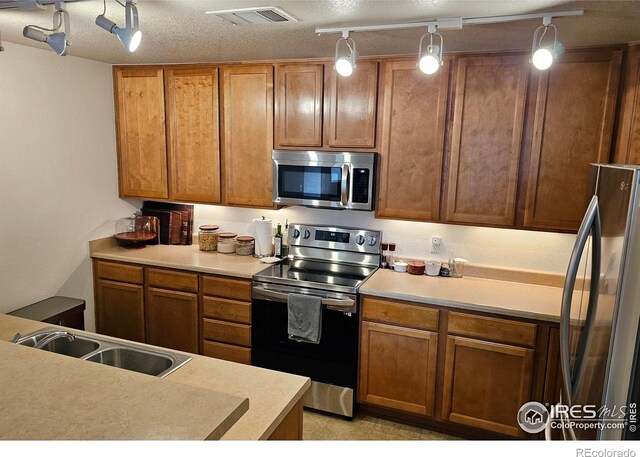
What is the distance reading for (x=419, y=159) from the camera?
292 cm

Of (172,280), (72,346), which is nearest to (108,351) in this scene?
(72,346)

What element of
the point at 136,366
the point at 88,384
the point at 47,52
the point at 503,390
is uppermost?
the point at 47,52

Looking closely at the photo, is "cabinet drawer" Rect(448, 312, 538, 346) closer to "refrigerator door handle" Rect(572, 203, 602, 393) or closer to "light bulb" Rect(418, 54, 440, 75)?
"refrigerator door handle" Rect(572, 203, 602, 393)

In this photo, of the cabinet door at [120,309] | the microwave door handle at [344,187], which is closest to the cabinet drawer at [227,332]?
the cabinet door at [120,309]

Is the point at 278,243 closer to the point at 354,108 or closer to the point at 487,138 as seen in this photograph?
the point at 354,108

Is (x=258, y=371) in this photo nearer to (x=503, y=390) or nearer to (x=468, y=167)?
(x=503, y=390)

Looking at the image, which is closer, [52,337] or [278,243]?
[52,337]

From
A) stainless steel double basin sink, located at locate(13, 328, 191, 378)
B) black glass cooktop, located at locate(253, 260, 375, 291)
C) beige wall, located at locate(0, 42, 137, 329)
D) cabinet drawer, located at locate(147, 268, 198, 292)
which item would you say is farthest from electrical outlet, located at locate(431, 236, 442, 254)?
beige wall, located at locate(0, 42, 137, 329)

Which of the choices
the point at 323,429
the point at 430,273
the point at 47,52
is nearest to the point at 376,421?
the point at 323,429

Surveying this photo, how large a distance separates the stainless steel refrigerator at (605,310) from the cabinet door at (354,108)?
4.60ft

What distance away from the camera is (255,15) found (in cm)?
207

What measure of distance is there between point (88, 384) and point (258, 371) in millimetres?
731

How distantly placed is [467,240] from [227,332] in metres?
1.73

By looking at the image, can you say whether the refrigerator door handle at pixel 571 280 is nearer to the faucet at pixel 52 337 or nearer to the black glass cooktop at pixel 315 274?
the black glass cooktop at pixel 315 274
